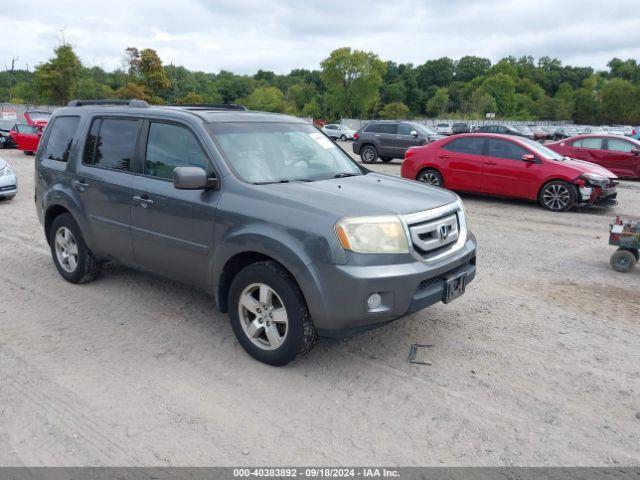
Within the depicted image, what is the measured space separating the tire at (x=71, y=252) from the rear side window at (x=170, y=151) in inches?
57.1

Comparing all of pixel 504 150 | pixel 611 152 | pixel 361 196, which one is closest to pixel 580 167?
pixel 504 150

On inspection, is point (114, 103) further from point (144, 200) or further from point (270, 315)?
point (270, 315)

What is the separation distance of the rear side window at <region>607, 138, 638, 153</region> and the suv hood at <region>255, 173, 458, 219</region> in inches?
546

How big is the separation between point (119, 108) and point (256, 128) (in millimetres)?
1534

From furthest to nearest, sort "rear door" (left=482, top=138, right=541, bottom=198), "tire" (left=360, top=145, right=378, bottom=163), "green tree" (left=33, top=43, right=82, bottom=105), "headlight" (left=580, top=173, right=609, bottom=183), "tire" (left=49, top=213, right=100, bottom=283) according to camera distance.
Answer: "green tree" (left=33, top=43, right=82, bottom=105) < "tire" (left=360, top=145, right=378, bottom=163) < "rear door" (left=482, top=138, right=541, bottom=198) < "headlight" (left=580, top=173, right=609, bottom=183) < "tire" (left=49, top=213, right=100, bottom=283)

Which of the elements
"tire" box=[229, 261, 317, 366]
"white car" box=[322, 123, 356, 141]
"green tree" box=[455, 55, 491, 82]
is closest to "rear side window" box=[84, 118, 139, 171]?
"tire" box=[229, 261, 317, 366]

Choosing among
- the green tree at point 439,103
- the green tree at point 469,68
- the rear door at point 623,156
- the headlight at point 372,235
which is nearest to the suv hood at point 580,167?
the rear door at point 623,156

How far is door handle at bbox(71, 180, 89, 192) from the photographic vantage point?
5320 millimetres

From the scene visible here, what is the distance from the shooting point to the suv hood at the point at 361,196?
3.75 m

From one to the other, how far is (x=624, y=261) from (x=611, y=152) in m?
10.9

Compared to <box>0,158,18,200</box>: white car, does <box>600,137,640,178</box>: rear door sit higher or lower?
higher

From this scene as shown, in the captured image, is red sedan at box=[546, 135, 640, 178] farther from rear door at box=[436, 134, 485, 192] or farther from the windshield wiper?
the windshield wiper

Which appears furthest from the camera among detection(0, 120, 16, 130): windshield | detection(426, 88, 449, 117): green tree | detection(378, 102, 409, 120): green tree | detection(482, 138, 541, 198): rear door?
detection(426, 88, 449, 117): green tree

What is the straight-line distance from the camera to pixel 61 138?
5840 mm
